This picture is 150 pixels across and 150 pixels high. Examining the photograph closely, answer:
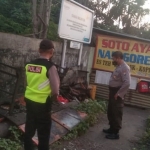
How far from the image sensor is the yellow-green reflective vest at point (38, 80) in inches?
118

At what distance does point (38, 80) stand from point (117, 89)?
2.30 m

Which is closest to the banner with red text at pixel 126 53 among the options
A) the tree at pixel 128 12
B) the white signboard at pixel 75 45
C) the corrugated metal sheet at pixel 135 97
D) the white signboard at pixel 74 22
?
the corrugated metal sheet at pixel 135 97

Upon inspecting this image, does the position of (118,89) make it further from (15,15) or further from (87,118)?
(15,15)

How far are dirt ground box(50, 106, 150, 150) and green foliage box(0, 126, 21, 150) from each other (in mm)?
632

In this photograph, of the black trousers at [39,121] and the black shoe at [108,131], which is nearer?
the black trousers at [39,121]

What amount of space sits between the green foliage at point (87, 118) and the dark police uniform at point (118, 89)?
626mm

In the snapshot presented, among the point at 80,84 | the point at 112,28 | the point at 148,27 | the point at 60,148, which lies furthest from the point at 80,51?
the point at 148,27

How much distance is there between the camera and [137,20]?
2533 cm

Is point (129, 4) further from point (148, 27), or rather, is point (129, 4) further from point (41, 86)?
point (41, 86)

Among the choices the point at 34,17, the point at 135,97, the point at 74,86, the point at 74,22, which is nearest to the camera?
the point at 34,17

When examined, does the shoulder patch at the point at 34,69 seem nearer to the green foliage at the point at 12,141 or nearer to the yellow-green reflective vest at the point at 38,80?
the yellow-green reflective vest at the point at 38,80

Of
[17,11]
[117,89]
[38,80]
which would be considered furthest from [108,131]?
[17,11]

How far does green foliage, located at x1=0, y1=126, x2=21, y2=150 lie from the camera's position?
3.56 meters

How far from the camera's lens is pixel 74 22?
6988 mm
